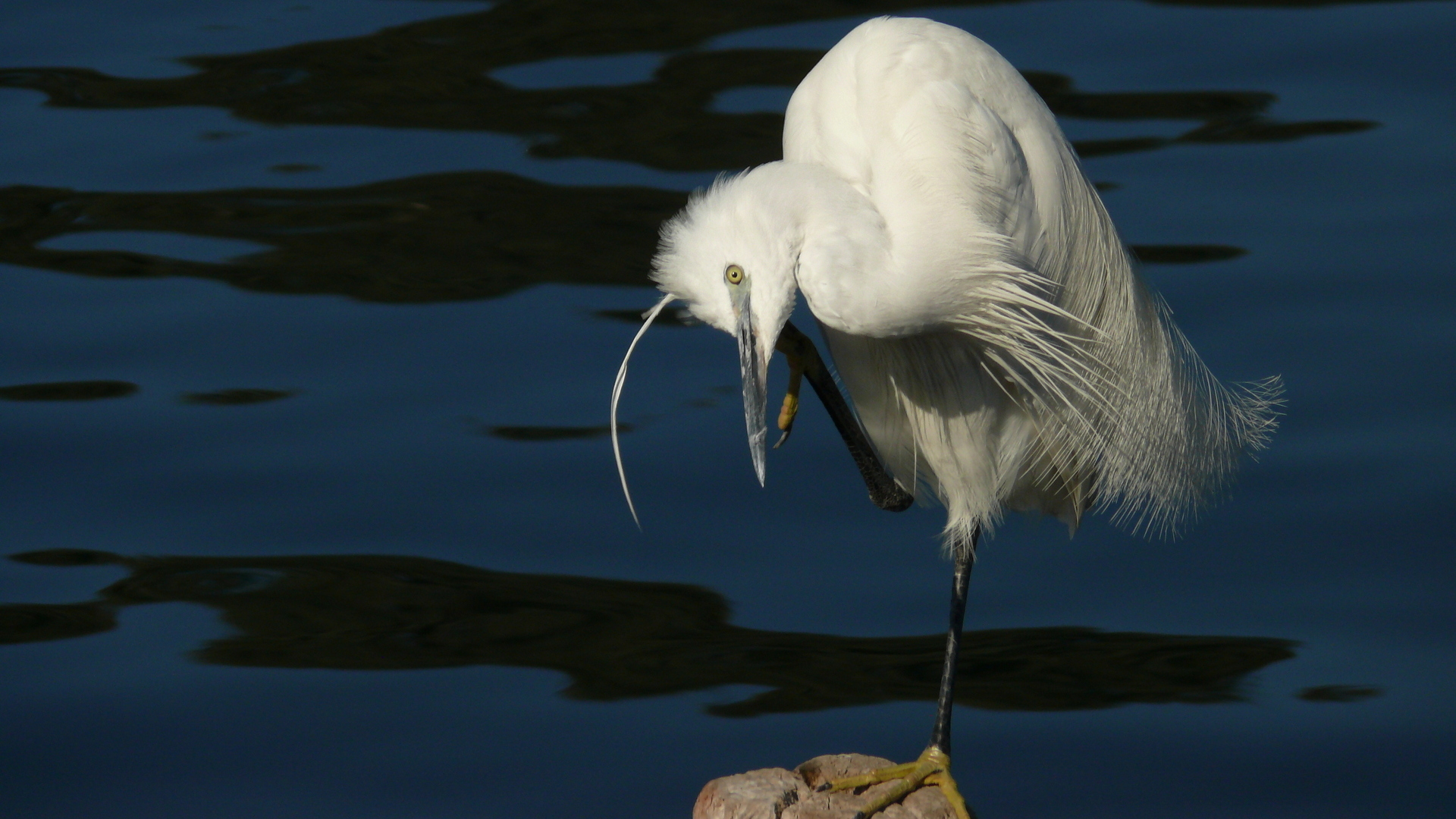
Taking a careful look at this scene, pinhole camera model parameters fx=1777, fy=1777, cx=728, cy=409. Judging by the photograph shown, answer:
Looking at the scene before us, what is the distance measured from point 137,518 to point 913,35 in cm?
359

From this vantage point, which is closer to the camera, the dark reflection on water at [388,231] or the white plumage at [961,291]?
the white plumage at [961,291]

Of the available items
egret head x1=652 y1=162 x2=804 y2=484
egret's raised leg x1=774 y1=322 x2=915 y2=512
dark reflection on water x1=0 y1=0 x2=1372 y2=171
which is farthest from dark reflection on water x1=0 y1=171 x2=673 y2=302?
egret head x1=652 y1=162 x2=804 y2=484

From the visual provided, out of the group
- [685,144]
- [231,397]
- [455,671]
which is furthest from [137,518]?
[685,144]

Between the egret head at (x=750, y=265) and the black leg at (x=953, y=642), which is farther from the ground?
the egret head at (x=750, y=265)

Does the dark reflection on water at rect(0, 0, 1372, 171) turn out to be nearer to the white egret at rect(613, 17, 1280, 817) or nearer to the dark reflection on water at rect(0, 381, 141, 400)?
the dark reflection on water at rect(0, 381, 141, 400)

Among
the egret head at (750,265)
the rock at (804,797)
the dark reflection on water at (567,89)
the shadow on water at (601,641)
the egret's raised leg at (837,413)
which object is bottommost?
the shadow on water at (601,641)

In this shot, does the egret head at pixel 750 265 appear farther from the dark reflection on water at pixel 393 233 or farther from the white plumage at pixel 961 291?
the dark reflection on water at pixel 393 233

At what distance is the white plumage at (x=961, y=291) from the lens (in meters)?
3.35

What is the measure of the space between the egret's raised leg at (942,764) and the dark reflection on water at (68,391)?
3.87m

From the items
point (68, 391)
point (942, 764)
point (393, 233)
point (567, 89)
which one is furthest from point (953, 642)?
point (567, 89)

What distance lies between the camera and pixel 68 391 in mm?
6852

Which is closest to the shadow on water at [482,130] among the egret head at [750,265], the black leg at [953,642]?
the black leg at [953,642]

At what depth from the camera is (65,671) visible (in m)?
5.48

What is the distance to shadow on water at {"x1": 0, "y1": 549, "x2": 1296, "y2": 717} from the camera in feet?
17.9
